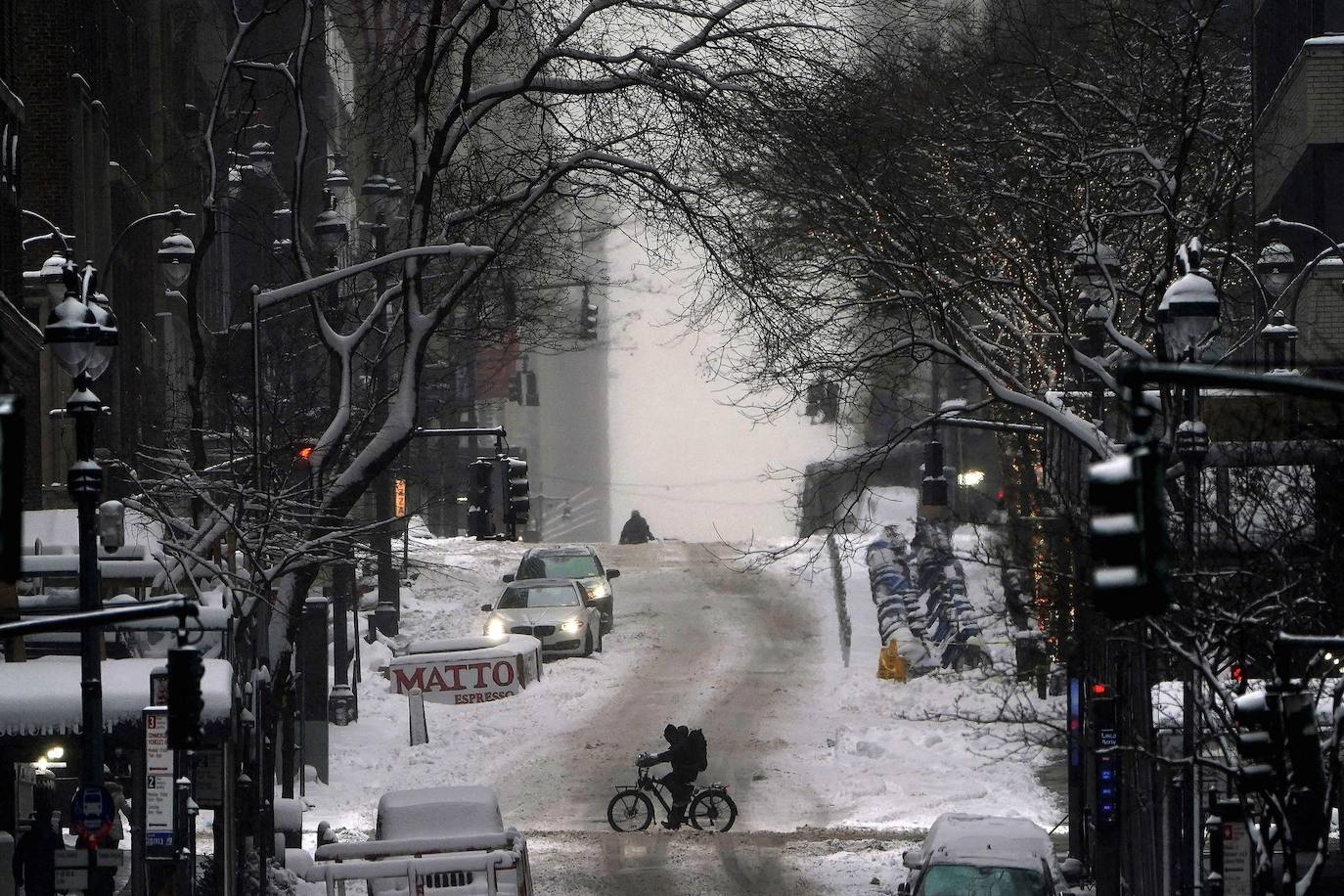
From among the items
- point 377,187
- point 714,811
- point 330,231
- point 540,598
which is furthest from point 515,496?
point 540,598

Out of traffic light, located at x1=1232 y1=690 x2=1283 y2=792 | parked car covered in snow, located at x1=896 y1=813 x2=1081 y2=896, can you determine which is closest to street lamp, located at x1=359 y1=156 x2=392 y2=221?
parked car covered in snow, located at x1=896 y1=813 x2=1081 y2=896

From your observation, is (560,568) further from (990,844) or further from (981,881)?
(981,881)

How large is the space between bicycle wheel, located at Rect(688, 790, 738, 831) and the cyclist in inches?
8.0

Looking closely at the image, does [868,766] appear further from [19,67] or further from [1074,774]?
[19,67]

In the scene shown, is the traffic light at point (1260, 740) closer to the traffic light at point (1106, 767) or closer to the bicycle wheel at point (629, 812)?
the traffic light at point (1106, 767)

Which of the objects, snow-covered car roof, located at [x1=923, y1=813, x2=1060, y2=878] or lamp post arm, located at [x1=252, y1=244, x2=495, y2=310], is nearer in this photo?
snow-covered car roof, located at [x1=923, y1=813, x2=1060, y2=878]

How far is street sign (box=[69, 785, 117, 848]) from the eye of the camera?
1712 cm

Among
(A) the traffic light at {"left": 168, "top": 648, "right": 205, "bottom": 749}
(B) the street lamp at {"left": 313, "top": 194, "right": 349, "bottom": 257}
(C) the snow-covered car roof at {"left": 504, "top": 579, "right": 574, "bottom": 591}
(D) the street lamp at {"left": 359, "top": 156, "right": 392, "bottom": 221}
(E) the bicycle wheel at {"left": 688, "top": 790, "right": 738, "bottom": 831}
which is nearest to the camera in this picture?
(A) the traffic light at {"left": 168, "top": 648, "right": 205, "bottom": 749}

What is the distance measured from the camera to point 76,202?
125ft

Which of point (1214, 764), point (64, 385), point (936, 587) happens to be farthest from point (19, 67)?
point (1214, 764)

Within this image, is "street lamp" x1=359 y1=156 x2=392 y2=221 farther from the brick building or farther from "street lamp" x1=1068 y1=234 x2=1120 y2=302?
the brick building

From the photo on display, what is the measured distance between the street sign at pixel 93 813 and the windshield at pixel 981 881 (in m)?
7.33

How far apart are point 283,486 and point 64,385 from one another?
12.6 metres

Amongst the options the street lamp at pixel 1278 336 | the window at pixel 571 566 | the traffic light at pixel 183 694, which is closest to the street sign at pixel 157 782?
the traffic light at pixel 183 694
